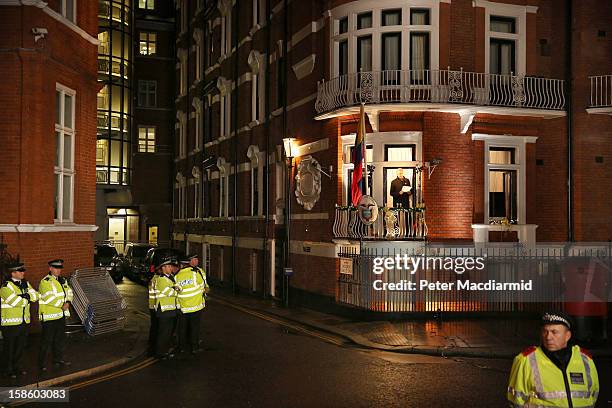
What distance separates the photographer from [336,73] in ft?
62.3

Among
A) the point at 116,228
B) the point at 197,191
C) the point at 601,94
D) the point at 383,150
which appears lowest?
the point at 116,228

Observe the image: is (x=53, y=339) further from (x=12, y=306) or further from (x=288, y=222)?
(x=288, y=222)

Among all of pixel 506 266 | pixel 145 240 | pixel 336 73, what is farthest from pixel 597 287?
pixel 145 240

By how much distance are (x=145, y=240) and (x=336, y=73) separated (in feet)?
101

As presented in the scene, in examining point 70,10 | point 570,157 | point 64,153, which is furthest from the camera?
point 570,157

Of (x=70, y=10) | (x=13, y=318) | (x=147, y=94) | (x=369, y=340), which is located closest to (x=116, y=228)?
(x=147, y=94)

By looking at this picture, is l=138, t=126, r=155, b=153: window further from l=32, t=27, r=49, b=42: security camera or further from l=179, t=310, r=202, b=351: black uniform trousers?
l=179, t=310, r=202, b=351: black uniform trousers

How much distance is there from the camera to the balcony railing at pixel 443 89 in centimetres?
1734

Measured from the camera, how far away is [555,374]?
185 inches

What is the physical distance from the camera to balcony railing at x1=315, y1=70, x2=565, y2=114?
683 inches

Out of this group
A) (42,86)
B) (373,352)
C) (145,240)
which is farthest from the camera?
(145,240)

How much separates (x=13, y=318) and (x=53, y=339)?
2.89 feet

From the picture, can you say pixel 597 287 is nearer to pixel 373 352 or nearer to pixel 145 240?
pixel 373 352

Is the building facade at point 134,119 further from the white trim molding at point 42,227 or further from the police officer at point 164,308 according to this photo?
the police officer at point 164,308
